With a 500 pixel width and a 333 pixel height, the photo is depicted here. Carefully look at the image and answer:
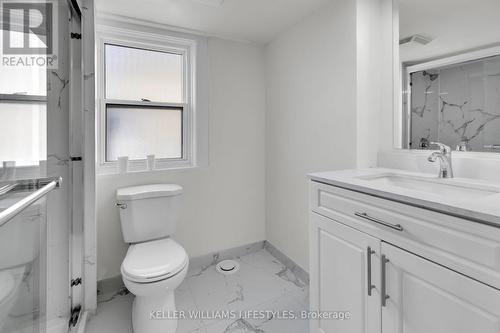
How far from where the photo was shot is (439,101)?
4.56 ft

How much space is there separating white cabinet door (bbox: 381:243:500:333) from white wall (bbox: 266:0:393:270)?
0.79m

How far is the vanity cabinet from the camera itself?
71 centimetres

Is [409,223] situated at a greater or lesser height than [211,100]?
lesser

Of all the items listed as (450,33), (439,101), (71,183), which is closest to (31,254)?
(71,183)

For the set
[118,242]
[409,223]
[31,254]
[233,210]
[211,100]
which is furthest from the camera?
[233,210]

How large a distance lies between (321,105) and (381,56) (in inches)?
18.4

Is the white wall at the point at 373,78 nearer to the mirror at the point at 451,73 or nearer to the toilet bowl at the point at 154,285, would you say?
the mirror at the point at 451,73

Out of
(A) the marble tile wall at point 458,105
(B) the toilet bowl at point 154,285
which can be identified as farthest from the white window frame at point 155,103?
(A) the marble tile wall at point 458,105

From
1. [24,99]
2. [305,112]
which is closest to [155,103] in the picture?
[24,99]

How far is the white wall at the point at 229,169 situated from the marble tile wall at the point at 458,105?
4.40 feet

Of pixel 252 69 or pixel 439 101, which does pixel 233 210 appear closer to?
pixel 252 69

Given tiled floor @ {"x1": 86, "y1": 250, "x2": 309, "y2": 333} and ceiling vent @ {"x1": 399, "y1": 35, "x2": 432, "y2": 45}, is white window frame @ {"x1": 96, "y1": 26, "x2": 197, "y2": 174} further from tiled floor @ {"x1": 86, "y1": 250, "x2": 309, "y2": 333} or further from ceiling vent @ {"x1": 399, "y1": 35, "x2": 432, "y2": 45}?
ceiling vent @ {"x1": 399, "y1": 35, "x2": 432, "y2": 45}

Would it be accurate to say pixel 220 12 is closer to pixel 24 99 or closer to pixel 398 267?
pixel 24 99

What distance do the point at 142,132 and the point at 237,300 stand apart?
1519 mm
